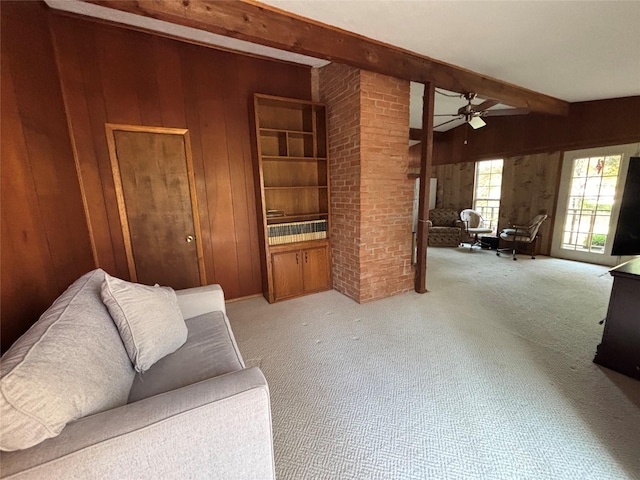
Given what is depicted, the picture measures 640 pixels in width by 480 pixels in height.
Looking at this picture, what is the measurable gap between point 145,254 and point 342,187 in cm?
225

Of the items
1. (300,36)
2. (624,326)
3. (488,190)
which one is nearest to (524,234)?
(488,190)

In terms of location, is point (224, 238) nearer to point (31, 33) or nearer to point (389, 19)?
point (31, 33)

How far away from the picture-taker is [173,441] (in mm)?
824

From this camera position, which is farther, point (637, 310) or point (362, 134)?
point (362, 134)

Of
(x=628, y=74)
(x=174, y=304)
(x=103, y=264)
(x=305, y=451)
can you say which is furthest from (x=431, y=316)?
(x=628, y=74)

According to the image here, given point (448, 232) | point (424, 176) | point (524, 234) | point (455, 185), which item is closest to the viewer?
point (424, 176)

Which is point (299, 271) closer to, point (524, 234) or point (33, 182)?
point (33, 182)

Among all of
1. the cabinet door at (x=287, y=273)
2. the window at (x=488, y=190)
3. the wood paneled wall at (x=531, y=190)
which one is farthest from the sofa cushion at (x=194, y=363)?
the window at (x=488, y=190)

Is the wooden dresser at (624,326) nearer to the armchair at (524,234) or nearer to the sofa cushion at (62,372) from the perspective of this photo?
A: the sofa cushion at (62,372)

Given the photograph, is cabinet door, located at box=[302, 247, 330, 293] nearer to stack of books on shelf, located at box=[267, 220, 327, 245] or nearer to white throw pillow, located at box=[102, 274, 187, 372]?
stack of books on shelf, located at box=[267, 220, 327, 245]

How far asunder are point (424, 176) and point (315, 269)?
1.75 m

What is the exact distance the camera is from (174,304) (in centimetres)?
156

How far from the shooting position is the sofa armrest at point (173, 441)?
71 cm

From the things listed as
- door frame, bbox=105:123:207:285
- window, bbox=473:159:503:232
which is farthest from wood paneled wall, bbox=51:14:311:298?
window, bbox=473:159:503:232
